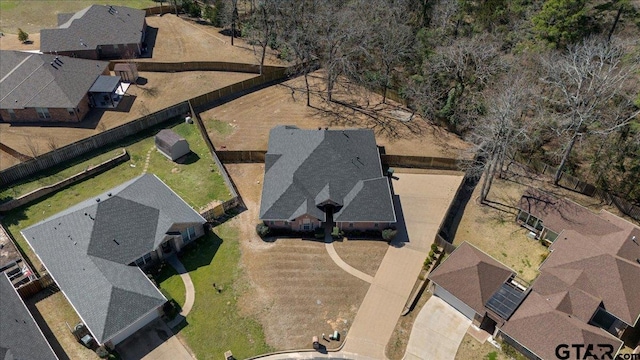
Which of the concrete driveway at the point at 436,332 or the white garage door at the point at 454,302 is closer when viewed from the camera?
the concrete driveway at the point at 436,332

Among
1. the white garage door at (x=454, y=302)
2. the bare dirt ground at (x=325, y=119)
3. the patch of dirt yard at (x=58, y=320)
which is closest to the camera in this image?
the patch of dirt yard at (x=58, y=320)

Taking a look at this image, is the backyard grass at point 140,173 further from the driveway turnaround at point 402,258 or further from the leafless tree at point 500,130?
the leafless tree at point 500,130

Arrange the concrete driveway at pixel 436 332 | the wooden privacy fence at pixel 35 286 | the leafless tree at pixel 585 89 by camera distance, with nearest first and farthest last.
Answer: the concrete driveway at pixel 436 332 → the wooden privacy fence at pixel 35 286 → the leafless tree at pixel 585 89

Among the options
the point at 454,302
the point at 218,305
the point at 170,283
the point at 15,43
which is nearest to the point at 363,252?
the point at 454,302

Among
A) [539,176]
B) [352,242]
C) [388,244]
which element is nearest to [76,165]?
[352,242]

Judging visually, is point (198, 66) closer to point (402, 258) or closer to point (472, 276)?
point (402, 258)

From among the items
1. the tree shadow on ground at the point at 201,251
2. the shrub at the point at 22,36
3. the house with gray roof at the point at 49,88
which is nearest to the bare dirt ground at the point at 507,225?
the tree shadow on ground at the point at 201,251

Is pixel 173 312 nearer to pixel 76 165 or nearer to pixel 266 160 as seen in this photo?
pixel 266 160
